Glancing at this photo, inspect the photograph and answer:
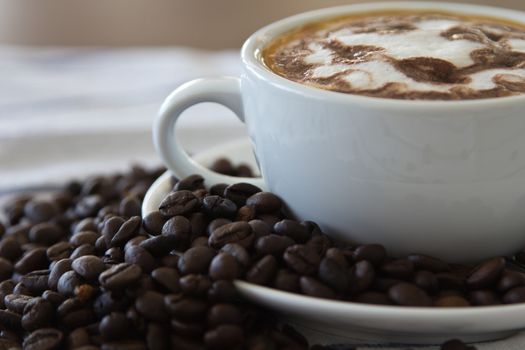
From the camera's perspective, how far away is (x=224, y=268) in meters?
1.09

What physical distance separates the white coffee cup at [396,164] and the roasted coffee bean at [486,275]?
0.25 ft

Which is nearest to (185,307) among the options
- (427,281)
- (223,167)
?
(427,281)

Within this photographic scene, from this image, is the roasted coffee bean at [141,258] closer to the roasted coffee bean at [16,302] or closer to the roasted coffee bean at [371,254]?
the roasted coffee bean at [16,302]

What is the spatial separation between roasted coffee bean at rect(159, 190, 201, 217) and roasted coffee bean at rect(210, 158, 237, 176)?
35 cm

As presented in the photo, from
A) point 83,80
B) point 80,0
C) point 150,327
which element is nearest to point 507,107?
point 150,327

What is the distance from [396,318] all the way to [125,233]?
474mm

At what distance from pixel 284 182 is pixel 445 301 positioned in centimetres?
34

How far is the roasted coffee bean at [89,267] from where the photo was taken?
3.84 feet

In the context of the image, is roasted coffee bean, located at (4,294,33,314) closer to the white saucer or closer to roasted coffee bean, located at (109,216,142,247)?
roasted coffee bean, located at (109,216,142,247)

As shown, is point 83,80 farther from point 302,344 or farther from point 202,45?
point 302,344

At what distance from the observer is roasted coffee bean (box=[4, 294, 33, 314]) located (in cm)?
120

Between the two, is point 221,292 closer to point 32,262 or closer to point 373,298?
point 373,298

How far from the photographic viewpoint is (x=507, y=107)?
1.08 meters

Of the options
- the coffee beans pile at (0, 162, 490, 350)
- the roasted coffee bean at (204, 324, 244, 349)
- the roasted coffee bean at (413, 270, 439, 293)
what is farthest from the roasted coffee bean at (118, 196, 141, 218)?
the roasted coffee bean at (413, 270, 439, 293)
